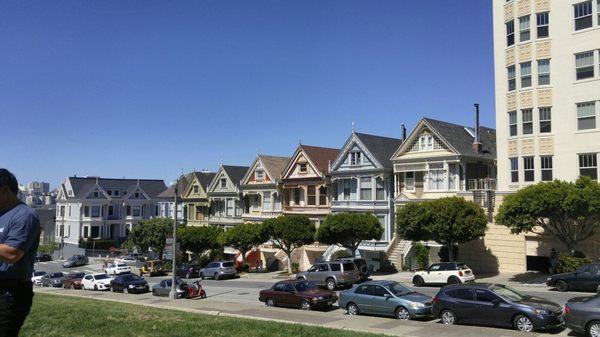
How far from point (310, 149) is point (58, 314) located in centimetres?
4088

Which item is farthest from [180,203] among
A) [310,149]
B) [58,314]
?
[58,314]

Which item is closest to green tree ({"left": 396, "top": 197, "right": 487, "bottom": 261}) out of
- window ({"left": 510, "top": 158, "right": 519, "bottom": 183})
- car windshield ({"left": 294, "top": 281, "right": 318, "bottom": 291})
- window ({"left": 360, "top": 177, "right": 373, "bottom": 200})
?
window ({"left": 510, "top": 158, "right": 519, "bottom": 183})

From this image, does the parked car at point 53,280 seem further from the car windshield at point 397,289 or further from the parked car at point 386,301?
the car windshield at point 397,289

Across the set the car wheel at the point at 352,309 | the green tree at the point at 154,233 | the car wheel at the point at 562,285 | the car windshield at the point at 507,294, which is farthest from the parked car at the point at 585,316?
the green tree at the point at 154,233

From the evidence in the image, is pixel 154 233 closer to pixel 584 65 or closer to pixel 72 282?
pixel 72 282

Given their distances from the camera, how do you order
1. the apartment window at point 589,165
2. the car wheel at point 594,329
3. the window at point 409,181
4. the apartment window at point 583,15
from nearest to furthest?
the car wheel at point 594,329, the apartment window at point 589,165, the apartment window at point 583,15, the window at point 409,181

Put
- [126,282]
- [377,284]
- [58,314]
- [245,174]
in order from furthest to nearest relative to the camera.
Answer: [245,174] → [126,282] → [377,284] → [58,314]

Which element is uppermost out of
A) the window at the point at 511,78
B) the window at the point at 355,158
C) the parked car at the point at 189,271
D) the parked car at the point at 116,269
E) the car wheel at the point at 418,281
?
the window at the point at 511,78

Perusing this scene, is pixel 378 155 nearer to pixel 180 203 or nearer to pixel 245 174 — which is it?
pixel 245 174

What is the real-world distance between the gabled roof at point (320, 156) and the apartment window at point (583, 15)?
2543cm

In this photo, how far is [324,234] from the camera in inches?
1665

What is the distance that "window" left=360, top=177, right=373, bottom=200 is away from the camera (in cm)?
4738

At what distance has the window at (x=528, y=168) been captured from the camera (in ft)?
117

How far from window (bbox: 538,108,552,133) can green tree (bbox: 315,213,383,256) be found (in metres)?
14.3
